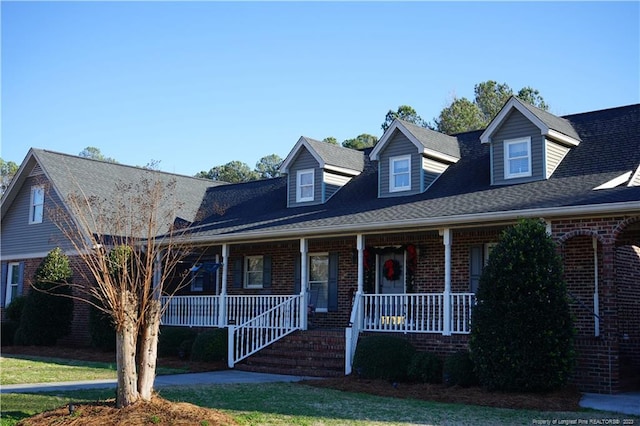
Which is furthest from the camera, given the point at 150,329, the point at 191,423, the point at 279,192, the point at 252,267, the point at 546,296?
the point at 279,192

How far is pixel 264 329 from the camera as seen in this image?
63.6ft

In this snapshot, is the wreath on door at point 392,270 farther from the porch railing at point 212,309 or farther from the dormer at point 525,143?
the dormer at point 525,143

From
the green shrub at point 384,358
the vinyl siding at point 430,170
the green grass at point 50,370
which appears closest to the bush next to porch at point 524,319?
the green shrub at point 384,358

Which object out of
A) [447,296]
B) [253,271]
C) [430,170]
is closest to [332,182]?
[430,170]

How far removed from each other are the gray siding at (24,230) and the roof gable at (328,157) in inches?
343

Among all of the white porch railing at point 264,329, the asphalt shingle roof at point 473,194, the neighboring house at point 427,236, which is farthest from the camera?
the white porch railing at point 264,329

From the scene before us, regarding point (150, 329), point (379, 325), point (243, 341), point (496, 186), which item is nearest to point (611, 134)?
point (496, 186)

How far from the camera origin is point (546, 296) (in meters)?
13.3

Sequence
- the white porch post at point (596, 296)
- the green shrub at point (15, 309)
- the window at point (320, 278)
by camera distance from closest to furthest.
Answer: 1. the white porch post at point (596, 296)
2. the window at point (320, 278)
3. the green shrub at point (15, 309)

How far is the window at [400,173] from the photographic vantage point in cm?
2023

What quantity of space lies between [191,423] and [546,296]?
706 centimetres

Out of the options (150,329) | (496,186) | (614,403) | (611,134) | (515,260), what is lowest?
(614,403)

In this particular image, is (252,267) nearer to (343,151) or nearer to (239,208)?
(239,208)

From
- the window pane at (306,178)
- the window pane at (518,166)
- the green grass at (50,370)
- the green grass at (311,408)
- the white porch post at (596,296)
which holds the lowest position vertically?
the green grass at (50,370)
